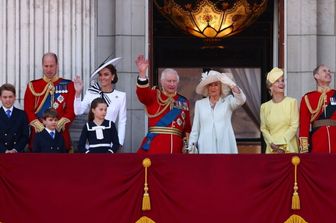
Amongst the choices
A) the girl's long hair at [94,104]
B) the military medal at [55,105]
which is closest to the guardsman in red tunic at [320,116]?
the girl's long hair at [94,104]

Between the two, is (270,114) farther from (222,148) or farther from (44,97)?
(44,97)

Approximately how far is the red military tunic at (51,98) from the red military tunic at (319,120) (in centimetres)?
288

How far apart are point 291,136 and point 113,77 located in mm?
2333

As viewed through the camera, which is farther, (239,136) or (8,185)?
(239,136)

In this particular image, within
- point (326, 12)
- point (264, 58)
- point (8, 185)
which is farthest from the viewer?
point (264, 58)

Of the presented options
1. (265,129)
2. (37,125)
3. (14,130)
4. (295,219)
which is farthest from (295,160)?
(14,130)

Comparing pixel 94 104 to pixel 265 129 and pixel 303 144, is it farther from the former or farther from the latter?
pixel 303 144

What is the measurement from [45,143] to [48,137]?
0.08 meters

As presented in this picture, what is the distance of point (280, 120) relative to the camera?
1602 cm

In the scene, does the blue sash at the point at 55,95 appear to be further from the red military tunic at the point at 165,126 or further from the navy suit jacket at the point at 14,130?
the red military tunic at the point at 165,126

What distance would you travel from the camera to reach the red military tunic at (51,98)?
16.4m

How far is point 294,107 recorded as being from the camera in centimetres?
1605

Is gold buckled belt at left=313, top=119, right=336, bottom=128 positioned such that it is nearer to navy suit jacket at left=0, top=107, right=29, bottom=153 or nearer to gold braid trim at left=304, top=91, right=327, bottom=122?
gold braid trim at left=304, top=91, right=327, bottom=122

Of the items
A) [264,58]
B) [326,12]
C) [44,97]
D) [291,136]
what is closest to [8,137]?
[44,97]
